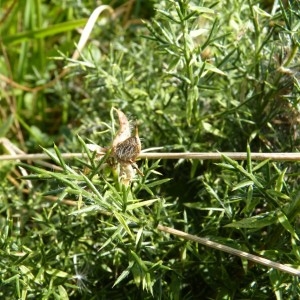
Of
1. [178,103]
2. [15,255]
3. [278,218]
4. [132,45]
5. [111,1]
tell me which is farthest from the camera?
[111,1]

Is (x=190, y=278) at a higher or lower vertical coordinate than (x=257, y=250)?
lower

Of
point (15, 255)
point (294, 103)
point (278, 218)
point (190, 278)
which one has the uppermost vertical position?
point (294, 103)

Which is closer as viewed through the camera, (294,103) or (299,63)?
(294,103)

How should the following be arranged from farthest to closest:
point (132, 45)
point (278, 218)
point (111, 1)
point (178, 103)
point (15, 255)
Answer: point (111, 1) → point (132, 45) → point (178, 103) → point (15, 255) → point (278, 218)

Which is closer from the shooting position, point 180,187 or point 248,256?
point 248,256

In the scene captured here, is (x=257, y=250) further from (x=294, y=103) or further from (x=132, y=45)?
(x=132, y=45)

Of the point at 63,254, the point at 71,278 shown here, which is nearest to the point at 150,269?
the point at 71,278

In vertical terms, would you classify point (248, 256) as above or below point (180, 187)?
above
